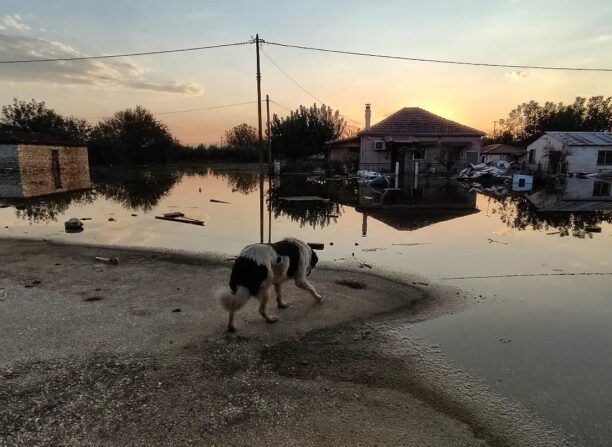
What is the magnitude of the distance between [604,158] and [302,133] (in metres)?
30.1

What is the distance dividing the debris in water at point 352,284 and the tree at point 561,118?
193 feet

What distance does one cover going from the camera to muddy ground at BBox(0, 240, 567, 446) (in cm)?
298

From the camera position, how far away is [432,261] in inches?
314

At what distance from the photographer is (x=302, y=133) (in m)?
47.0

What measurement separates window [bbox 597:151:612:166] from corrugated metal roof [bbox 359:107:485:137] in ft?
33.4

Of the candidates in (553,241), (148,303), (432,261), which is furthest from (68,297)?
(553,241)

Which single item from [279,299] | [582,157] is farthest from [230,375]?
[582,157]

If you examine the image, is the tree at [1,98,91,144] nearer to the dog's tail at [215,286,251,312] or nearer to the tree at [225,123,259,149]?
the tree at [225,123,259,149]

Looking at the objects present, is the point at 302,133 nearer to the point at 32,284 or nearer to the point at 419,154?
the point at 419,154

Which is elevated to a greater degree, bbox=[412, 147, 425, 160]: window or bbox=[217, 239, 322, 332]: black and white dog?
bbox=[412, 147, 425, 160]: window

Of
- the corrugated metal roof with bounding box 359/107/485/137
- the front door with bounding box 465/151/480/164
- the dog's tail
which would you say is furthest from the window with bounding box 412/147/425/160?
the dog's tail

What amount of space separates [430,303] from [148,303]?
4.09 meters

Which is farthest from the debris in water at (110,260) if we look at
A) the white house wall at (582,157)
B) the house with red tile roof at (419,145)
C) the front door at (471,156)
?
the white house wall at (582,157)

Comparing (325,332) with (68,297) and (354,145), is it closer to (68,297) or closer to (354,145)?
(68,297)
